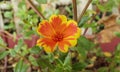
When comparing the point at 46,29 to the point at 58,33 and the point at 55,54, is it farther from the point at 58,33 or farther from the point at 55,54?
the point at 55,54

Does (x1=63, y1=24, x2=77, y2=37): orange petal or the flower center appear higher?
(x1=63, y1=24, x2=77, y2=37): orange petal

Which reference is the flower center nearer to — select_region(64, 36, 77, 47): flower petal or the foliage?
select_region(64, 36, 77, 47): flower petal

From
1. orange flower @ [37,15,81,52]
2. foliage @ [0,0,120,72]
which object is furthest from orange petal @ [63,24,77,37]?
foliage @ [0,0,120,72]

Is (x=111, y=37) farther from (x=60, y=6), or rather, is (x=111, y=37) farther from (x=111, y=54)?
(x=60, y=6)

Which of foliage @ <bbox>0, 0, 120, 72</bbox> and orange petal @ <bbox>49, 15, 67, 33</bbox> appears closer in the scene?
orange petal @ <bbox>49, 15, 67, 33</bbox>

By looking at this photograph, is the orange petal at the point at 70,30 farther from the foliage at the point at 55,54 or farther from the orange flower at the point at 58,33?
the foliage at the point at 55,54

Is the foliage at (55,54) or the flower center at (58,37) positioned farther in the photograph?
the foliage at (55,54)

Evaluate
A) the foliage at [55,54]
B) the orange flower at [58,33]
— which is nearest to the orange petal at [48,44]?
the orange flower at [58,33]

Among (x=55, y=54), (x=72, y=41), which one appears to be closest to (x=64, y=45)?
(x=72, y=41)

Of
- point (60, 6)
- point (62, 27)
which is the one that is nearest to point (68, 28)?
point (62, 27)
